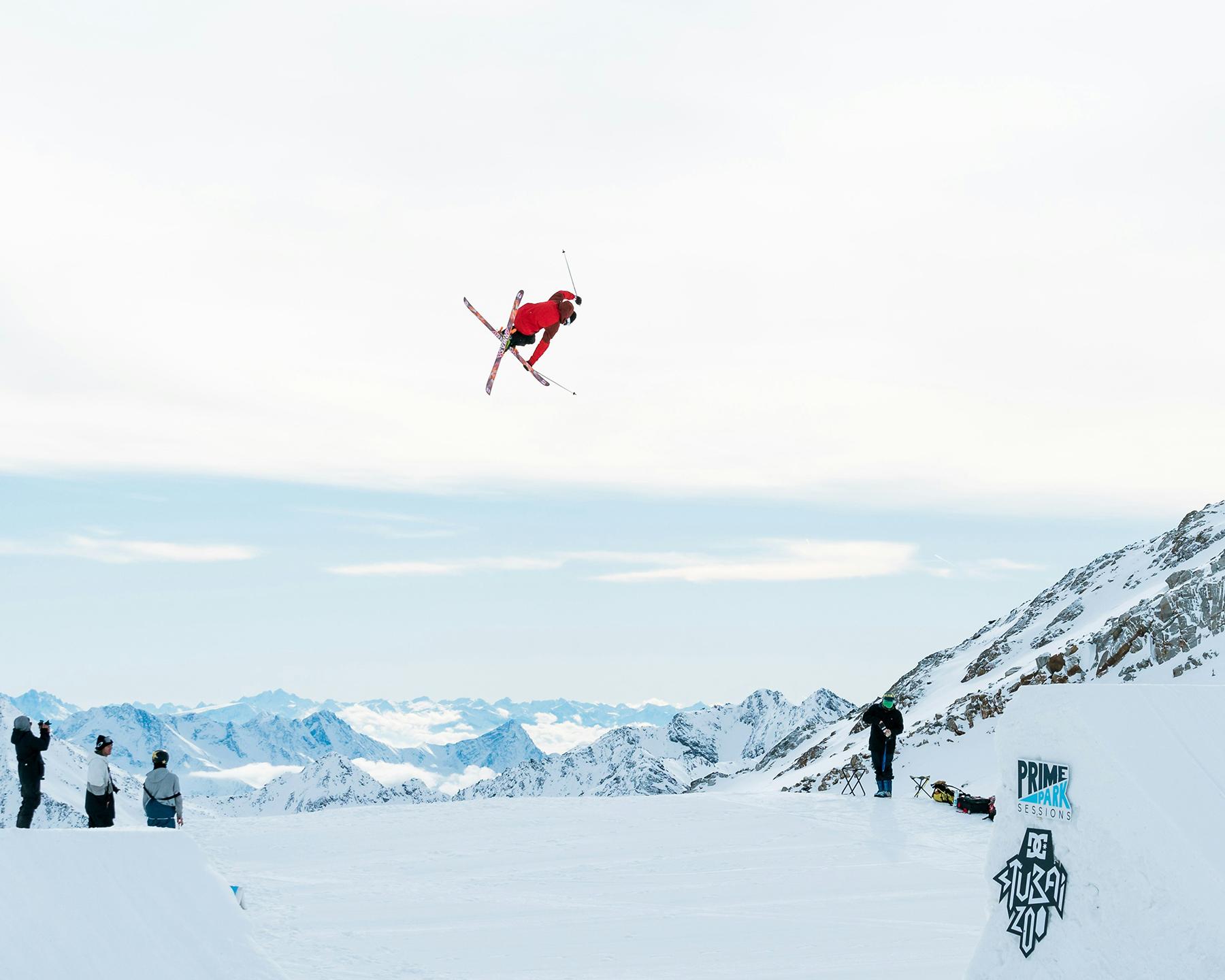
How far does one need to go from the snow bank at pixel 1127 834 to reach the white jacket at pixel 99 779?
10810 millimetres

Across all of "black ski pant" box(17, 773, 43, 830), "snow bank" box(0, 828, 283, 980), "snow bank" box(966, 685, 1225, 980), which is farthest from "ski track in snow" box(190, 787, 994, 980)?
"snow bank" box(966, 685, 1225, 980)

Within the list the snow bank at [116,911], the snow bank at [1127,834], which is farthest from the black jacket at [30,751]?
the snow bank at [1127,834]

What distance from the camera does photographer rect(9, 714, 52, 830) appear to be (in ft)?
48.7

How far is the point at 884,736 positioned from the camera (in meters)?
20.8

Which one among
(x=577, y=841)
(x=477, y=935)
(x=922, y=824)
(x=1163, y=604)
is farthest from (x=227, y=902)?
(x=1163, y=604)

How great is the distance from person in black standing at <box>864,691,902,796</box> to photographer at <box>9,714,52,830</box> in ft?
44.1

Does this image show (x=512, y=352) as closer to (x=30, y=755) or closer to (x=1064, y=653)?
(x=30, y=755)

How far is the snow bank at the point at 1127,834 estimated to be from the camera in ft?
22.2

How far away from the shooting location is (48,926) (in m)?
8.04

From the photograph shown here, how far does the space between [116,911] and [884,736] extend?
1505cm

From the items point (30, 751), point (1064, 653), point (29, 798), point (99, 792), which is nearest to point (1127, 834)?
point (99, 792)

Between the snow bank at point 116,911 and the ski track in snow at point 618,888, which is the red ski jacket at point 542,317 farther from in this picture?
the snow bank at point 116,911

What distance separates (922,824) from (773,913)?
6.36 metres

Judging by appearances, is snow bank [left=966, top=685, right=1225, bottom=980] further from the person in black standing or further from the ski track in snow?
the person in black standing
